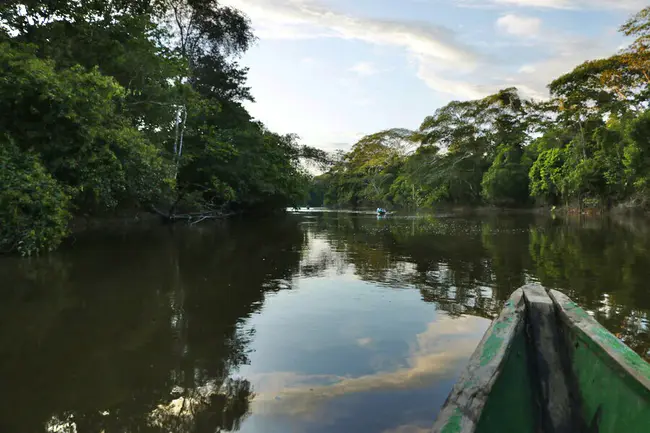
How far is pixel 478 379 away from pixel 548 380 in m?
0.72

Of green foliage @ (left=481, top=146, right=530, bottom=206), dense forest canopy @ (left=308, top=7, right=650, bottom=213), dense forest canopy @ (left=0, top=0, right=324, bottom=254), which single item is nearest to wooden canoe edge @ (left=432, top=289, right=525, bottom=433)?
dense forest canopy @ (left=0, top=0, right=324, bottom=254)

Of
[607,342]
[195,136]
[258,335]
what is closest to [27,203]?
[258,335]

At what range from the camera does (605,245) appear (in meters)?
12.9

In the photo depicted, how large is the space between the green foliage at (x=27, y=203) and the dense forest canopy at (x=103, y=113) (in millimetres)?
26

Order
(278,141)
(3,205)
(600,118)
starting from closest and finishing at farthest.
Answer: (3,205) → (600,118) → (278,141)

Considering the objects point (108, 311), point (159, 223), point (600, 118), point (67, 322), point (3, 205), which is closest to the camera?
point (67, 322)

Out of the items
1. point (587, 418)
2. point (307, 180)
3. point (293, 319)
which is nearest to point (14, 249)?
point (293, 319)

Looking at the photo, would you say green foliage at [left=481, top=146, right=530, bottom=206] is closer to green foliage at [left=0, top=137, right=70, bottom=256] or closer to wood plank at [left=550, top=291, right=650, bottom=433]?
green foliage at [left=0, top=137, right=70, bottom=256]

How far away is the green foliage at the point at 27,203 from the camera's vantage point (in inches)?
368

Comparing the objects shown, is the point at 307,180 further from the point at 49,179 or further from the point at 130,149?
the point at 49,179

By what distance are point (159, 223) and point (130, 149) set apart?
45.8 feet

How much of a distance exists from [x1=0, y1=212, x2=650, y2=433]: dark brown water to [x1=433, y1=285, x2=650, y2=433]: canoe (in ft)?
2.55

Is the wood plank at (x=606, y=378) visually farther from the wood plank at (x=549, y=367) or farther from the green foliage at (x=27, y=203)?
the green foliage at (x=27, y=203)

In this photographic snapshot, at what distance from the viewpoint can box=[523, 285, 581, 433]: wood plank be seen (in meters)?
2.45
